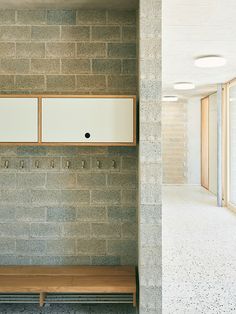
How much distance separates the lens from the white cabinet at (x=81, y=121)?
9.22 ft

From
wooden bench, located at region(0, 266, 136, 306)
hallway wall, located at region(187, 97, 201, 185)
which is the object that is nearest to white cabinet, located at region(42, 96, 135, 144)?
wooden bench, located at region(0, 266, 136, 306)

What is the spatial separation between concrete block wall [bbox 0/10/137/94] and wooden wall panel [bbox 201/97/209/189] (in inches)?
294

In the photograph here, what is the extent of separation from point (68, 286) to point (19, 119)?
4.30 feet

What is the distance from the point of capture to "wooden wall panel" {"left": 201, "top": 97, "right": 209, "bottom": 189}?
10258 millimetres

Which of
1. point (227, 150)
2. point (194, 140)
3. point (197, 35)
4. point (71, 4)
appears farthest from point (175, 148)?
point (71, 4)

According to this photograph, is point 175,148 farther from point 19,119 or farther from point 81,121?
point 19,119

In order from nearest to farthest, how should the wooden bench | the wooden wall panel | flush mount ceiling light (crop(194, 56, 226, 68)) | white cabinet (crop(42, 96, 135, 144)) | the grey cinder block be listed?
1. the wooden bench
2. white cabinet (crop(42, 96, 135, 144))
3. the grey cinder block
4. flush mount ceiling light (crop(194, 56, 226, 68))
5. the wooden wall panel

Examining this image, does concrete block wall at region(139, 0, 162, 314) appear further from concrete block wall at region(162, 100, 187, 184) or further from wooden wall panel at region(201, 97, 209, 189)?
concrete block wall at region(162, 100, 187, 184)

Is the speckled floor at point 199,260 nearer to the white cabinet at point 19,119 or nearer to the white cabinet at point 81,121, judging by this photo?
the white cabinet at point 81,121

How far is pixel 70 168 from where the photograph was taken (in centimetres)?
316

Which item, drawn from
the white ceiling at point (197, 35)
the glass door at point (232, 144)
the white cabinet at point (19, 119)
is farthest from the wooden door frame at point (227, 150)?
the white cabinet at point (19, 119)

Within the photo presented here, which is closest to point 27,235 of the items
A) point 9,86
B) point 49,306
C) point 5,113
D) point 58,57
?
point 49,306

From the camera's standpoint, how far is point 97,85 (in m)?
3.12

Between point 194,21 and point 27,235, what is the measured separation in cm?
269
